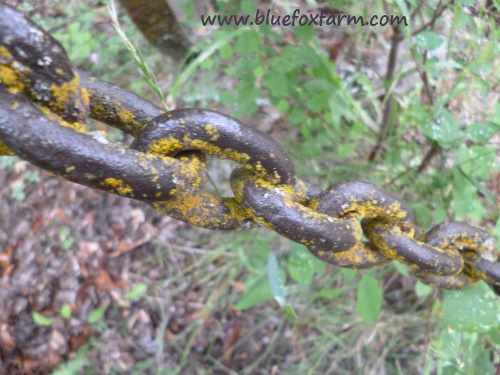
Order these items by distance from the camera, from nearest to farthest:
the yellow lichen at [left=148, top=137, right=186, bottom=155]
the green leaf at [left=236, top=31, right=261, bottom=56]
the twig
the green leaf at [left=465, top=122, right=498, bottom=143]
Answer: the yellow lichen at [left=148, top=137, right=186, bottom=155] < the green leaf at [left=465, top=122, right=498, bottom=143] < the green leaf at [left=236, top=31, right=261, bottom=56] < the twig

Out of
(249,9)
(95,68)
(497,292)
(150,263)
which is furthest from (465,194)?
(95,68)

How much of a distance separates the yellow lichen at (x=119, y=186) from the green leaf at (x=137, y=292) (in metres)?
1.58

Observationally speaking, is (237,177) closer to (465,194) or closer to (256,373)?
(465,194)

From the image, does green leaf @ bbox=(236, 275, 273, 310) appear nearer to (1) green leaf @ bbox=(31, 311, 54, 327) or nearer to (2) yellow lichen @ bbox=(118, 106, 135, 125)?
(2) yellow lichen @ bbox=(118, 106, 135, 125)

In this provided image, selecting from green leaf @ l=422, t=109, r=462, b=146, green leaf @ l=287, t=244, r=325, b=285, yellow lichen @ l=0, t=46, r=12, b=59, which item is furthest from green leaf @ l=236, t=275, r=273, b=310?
yellow lichen @ l=0, t=46, r=12, b=59

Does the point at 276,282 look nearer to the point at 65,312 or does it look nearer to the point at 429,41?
the point at 429,41

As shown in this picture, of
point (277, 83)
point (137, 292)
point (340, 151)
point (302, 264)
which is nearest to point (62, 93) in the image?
point (302, 264)

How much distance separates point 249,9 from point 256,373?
4.71ft

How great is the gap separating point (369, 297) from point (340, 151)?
0.67 m

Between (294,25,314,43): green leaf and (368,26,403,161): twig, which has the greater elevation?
(294,25,314,43): green leaf

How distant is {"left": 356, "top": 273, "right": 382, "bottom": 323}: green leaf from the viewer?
1.20 meters

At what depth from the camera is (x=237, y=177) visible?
71cm

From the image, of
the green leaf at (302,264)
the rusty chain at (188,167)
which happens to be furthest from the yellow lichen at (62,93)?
the green leaf at (302,264)

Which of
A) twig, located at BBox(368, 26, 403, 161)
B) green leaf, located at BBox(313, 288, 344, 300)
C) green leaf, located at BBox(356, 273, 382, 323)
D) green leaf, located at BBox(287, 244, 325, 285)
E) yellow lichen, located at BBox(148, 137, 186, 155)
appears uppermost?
yellow lichen, located at BBox(148, 137, 186, 155)
